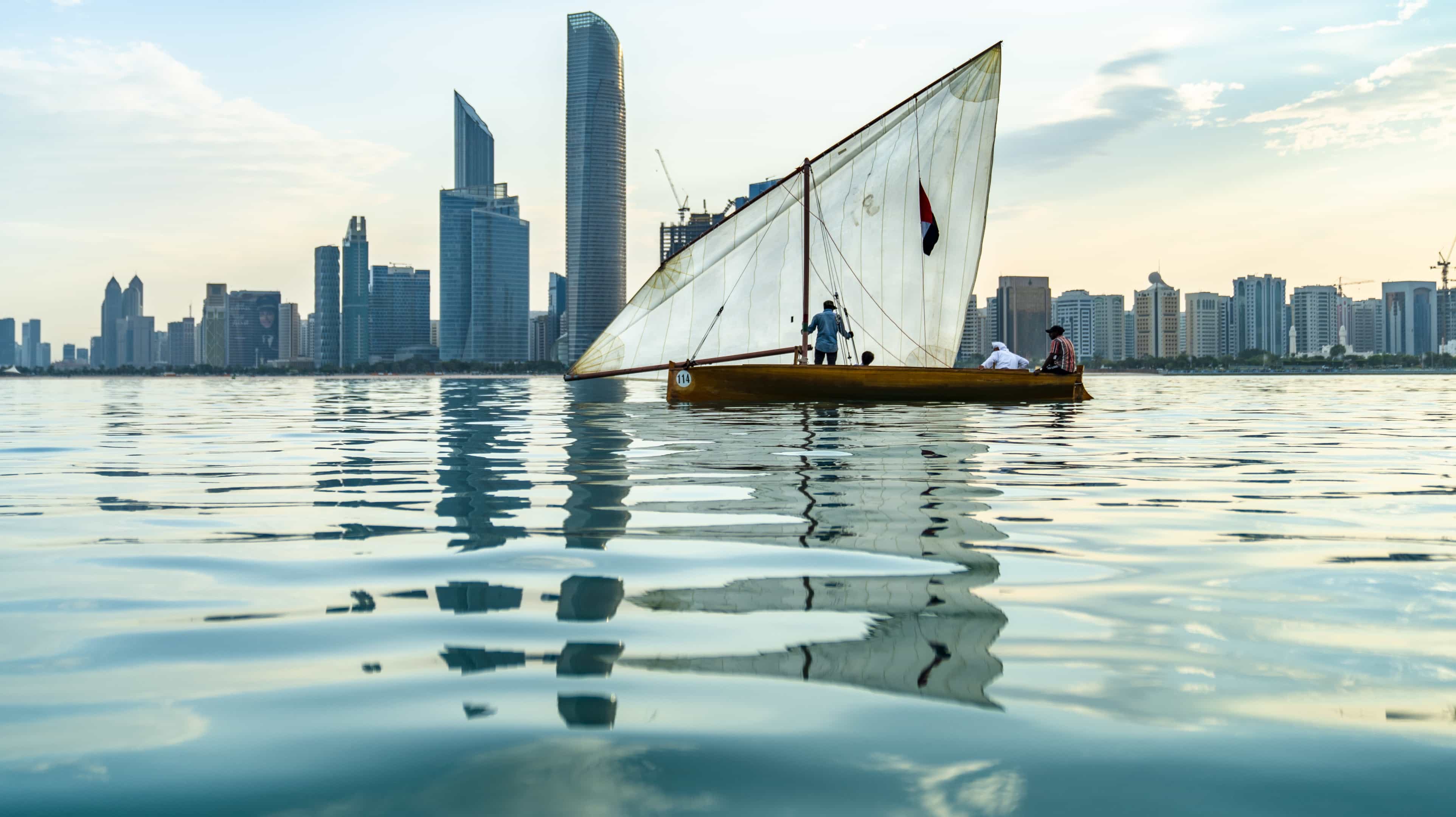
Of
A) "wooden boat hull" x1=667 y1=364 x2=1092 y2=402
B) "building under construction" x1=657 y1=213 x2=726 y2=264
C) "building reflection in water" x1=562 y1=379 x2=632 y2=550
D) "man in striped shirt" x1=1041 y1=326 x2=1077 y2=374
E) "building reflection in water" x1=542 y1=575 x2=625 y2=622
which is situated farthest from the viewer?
"building under construction" x1=657 y1=213 x2=726 y2=264

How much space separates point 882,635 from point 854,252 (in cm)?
2200

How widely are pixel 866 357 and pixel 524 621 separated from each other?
20415 mm

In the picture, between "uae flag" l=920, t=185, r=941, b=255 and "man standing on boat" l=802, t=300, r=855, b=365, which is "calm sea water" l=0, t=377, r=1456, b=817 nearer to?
"man standing on boat" l=802, t=300, r=855, b=365

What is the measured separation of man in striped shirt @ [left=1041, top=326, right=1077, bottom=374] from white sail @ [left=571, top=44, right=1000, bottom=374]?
116 inches

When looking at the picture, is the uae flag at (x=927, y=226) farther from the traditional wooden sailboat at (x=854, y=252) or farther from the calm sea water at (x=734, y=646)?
the calm sea water at (x=734, y=646)

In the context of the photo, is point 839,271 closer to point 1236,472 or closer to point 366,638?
point 1236,472

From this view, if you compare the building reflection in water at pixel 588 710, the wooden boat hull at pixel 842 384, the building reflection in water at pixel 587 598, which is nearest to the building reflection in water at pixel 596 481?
the building reflection in water at pixel 587 598

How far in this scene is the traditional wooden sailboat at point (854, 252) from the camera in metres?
24.9

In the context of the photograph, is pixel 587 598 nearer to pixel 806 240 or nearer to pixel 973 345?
pixel 806 240

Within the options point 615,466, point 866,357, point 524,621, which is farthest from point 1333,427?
point 524,621

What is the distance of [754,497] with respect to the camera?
7.83 meters

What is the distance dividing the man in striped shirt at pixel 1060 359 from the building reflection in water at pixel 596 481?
31.7 feet

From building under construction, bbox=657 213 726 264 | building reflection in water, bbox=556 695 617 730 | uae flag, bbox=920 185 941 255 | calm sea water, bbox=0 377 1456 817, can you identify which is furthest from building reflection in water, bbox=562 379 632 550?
building under construction, bbox=657 213 726 264

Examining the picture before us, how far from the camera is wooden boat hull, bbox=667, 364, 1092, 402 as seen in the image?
20.8 m
